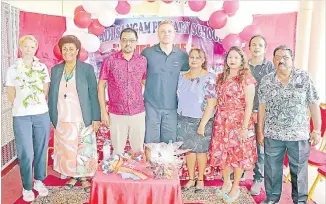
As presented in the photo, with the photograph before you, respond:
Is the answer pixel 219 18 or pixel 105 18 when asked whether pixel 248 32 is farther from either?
pixel 105 18

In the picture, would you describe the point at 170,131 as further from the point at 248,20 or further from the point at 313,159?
the point at 248,20

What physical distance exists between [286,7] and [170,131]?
3.21 metres

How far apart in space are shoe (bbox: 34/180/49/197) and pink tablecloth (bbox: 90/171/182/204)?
105 cm

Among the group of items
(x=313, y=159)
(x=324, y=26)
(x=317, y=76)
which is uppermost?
(x=324, y=26)

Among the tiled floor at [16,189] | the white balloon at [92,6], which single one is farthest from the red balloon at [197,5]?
the tiled floor at [16,189]

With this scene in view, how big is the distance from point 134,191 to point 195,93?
1.10 metres

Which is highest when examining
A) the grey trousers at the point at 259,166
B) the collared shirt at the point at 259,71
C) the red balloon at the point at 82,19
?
the red balloon at the point at 82,19

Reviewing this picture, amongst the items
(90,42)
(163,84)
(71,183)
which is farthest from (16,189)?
(90,42)

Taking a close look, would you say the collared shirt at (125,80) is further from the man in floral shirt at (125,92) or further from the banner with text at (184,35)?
the banner with text at (184,35)

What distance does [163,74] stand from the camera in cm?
328

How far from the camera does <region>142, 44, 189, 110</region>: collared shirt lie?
3279 millimetres

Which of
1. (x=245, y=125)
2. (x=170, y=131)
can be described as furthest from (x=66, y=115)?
(x=245, y=125)

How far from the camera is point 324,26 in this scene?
183 inches

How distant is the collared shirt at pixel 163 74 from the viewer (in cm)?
328
